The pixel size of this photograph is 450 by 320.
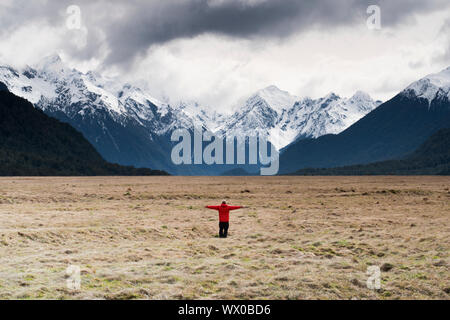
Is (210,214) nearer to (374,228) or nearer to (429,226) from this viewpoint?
(374,228)

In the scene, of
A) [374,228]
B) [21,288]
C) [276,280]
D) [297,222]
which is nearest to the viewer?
[21,288]

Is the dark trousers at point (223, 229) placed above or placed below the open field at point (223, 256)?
above

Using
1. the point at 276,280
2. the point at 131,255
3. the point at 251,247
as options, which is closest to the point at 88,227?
the point at 131,255

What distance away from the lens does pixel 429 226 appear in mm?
34469

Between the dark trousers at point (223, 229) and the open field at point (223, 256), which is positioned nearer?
the open field at point (223, 256)

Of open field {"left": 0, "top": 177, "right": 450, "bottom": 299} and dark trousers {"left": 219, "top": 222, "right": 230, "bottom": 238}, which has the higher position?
dark trousers {"left": 219, "top": 222, "right": 230, "bottom": 238}

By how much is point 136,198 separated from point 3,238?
39888 millimetres

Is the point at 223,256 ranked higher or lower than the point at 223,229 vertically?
lower

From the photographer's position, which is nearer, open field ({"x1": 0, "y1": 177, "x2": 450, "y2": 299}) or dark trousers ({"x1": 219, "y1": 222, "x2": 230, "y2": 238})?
open field ({"x1": 0, "y1": 177, "x2": 450, "y2": 299})

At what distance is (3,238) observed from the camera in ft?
86.5

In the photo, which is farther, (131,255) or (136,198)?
(136,198)

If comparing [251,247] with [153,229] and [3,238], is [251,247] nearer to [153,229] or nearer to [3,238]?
[153,229]

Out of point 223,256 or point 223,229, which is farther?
point 223,229
